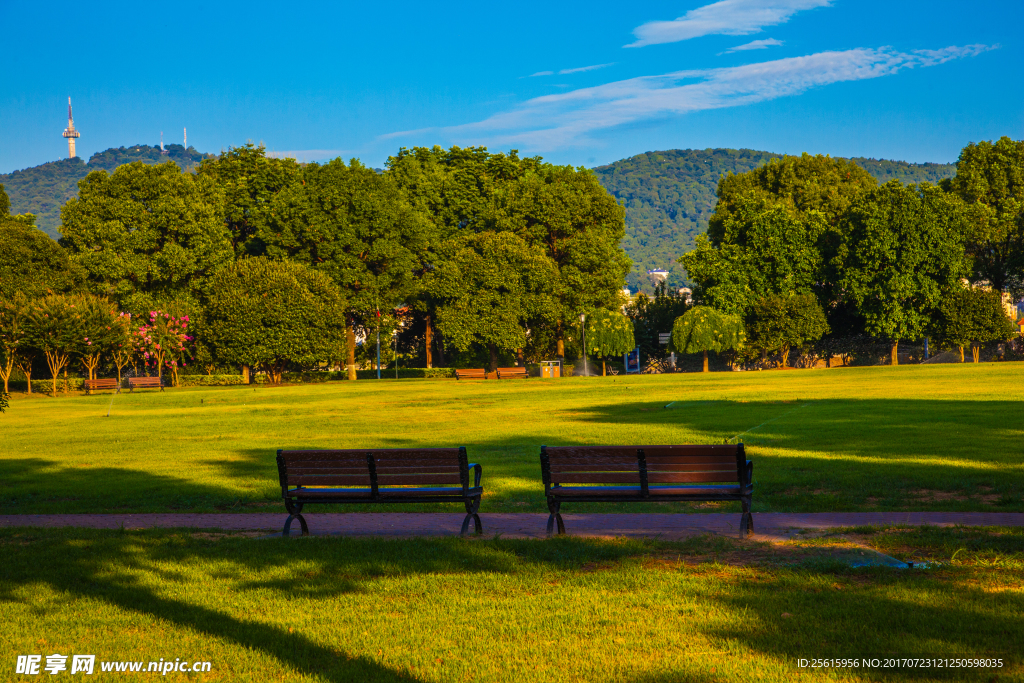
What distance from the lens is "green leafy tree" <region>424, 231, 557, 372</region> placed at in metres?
59.1

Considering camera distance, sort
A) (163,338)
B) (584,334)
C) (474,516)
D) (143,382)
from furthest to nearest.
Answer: (584,334)
(163,338)
(143,382)
(474,516)

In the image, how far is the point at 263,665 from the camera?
5.23m

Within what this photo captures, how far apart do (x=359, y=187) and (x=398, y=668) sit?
61.7 metres

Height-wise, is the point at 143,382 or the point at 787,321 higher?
the point at 787,321

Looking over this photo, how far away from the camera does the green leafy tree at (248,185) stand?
64875 millimetres

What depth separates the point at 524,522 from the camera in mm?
9766

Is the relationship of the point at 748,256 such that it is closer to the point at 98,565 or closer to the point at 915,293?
the point at 915,293

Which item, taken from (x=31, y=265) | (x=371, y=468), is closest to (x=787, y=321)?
(x=31, y=265)

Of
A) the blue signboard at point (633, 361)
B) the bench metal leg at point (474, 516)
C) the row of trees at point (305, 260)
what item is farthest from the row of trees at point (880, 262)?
the bench metal leg at point (474, 516)

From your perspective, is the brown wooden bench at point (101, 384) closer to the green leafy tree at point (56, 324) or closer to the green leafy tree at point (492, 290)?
the green leafy tree at point (56, 324)

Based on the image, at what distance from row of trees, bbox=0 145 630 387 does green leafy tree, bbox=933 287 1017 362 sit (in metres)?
23.9

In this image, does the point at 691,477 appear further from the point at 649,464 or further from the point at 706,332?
the point at 706,332

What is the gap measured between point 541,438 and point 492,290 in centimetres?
4066

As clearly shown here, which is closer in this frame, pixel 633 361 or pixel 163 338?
pixel 163 338
